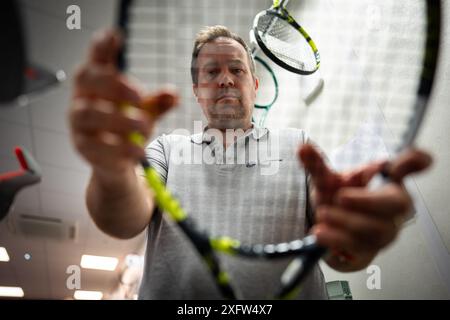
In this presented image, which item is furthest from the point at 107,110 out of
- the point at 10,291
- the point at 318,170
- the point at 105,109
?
the point at 10,291

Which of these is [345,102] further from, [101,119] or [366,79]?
[101,119]

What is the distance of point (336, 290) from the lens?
0.84 m

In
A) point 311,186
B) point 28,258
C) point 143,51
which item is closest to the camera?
point 311,186

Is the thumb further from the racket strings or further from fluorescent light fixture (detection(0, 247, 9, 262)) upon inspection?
fluorescent light fixture (detection(0, 247, 9, 262))

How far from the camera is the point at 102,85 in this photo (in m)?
0.28

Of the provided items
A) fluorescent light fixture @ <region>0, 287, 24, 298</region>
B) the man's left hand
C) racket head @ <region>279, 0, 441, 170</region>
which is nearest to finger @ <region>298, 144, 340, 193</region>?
the man's left hand

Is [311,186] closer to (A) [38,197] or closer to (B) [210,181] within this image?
(B) [210,181]

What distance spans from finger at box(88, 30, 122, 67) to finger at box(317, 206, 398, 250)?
0.81ft

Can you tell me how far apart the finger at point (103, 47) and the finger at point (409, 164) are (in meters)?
0.28

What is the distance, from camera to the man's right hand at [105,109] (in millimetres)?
275

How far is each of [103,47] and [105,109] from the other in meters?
0.05

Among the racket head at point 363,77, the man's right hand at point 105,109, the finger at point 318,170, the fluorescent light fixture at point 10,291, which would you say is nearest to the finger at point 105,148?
the man's right hand at point 105,109

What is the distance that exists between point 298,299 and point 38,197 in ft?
6.64

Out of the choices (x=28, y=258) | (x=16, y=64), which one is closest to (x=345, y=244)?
(x=16, y=64)
